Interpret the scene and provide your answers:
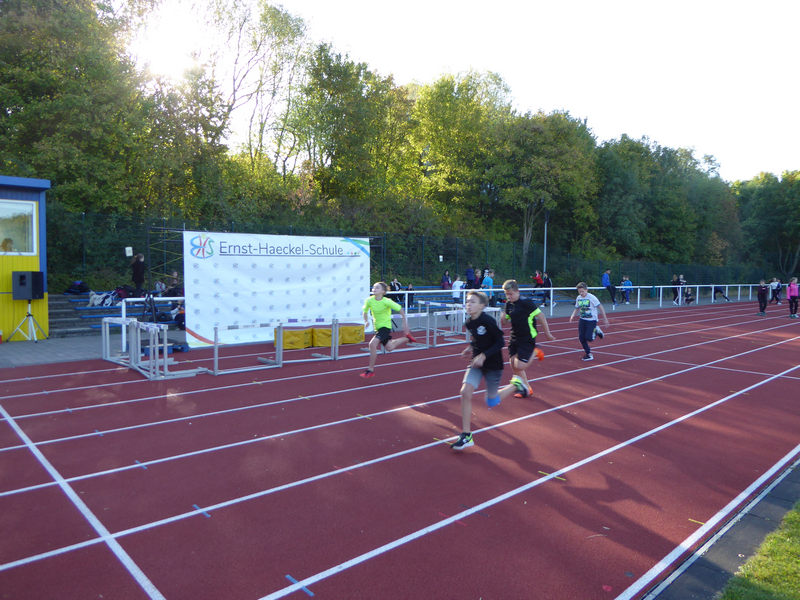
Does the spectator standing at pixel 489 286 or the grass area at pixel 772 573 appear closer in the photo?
the grass area at pixel 772 573

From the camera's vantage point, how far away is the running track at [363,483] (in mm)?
3746

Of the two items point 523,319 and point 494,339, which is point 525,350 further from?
point 494,339

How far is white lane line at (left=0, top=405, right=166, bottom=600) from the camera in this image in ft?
11.7

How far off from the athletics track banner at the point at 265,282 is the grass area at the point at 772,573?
9.34 m

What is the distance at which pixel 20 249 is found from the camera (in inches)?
545

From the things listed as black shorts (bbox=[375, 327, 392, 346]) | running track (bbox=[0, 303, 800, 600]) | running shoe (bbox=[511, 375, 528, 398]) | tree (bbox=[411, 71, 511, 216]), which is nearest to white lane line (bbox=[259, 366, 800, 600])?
running track (bbox=[0, 303, 800, 600])

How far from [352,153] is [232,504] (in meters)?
27.7

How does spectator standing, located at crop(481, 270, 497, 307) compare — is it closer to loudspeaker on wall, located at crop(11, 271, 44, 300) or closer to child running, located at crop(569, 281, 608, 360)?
child running, located at crop(569, 281, 608, 360)

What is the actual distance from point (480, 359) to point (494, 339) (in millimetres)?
284

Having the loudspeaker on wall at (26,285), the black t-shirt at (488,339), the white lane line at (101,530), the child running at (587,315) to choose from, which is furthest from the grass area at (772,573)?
the loudspeaker on wall at (26,285)

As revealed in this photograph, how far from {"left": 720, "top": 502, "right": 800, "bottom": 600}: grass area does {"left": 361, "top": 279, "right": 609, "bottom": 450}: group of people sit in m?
2.86

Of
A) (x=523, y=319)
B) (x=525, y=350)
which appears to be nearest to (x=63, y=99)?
(x=523, y=319)

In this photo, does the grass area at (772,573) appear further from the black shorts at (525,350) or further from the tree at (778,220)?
the tree at (778,220)

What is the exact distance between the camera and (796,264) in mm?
58688
